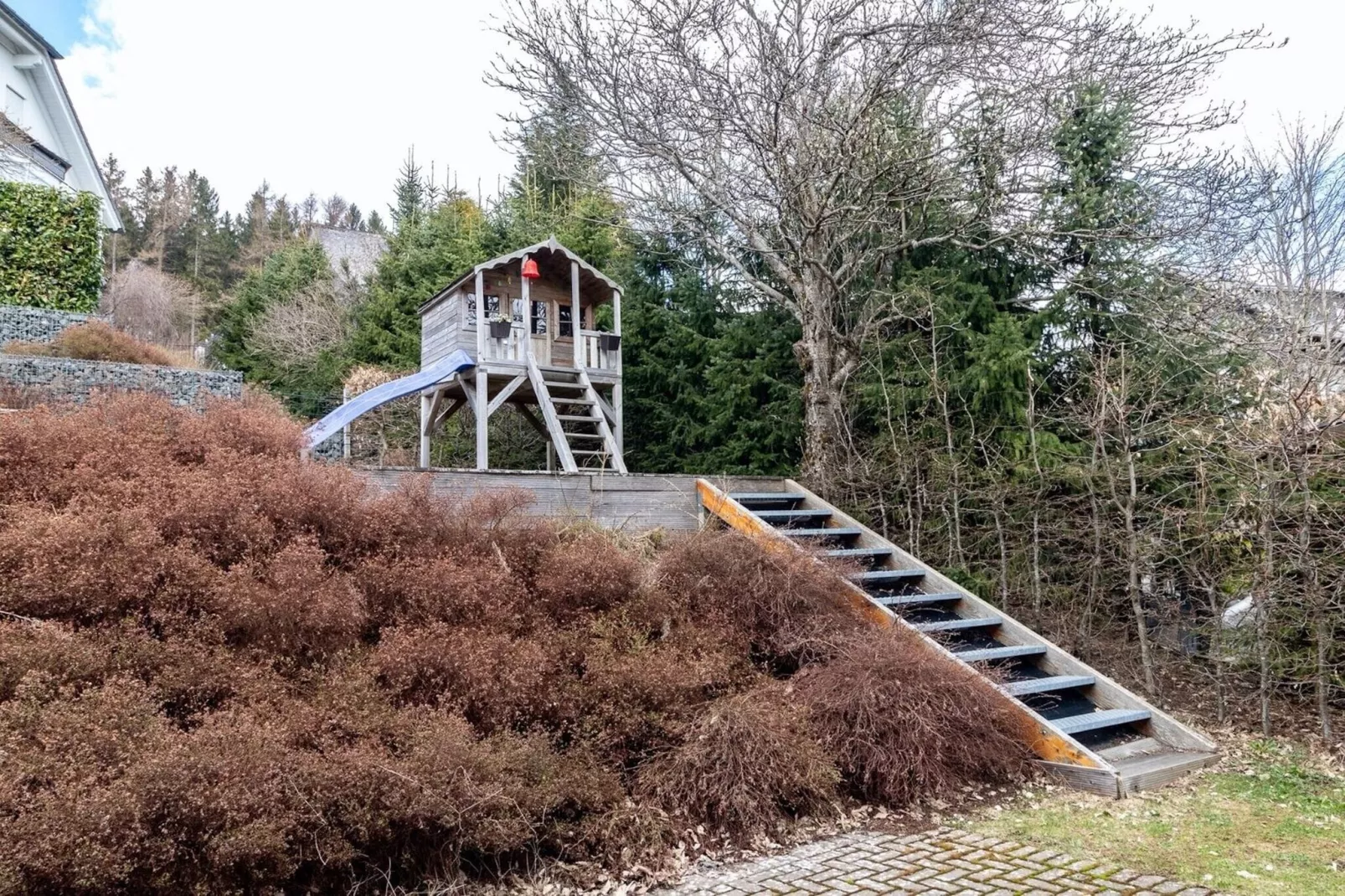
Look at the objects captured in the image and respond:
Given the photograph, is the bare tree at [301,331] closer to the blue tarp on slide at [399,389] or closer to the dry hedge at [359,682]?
the blue tarp on slide at [399,389]

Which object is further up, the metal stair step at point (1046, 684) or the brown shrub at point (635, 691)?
the brown shrub at point (635, 691)

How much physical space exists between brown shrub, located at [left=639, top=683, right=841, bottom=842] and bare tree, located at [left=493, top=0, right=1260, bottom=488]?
4529 millimetres

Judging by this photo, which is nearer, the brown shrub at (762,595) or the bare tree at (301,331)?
the brown shrub at (762,595)

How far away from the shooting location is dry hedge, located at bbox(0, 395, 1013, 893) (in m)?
2.86

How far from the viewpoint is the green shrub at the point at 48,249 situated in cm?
1141

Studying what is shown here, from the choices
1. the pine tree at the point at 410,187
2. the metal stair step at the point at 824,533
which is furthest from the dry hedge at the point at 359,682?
the pine tree at the point at 410,187

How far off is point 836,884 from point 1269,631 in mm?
4214

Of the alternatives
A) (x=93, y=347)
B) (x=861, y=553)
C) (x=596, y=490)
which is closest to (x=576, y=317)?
(x=596, y=490)

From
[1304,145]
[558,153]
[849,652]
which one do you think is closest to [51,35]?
[558,153]

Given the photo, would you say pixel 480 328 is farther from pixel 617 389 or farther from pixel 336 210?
pixel 336 210

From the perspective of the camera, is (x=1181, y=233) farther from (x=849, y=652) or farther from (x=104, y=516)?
(x=104, y=516)

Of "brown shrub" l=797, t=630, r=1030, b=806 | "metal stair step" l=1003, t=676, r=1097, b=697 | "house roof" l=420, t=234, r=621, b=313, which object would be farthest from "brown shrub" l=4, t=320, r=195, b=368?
"metal stair step" l=1003, t=676, r=1097, b=697

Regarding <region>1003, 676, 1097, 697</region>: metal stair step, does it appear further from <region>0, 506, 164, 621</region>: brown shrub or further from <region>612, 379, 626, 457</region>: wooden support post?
<region>612, 379, 626, 457</region>: wooden support post

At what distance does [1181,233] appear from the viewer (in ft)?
25.8
